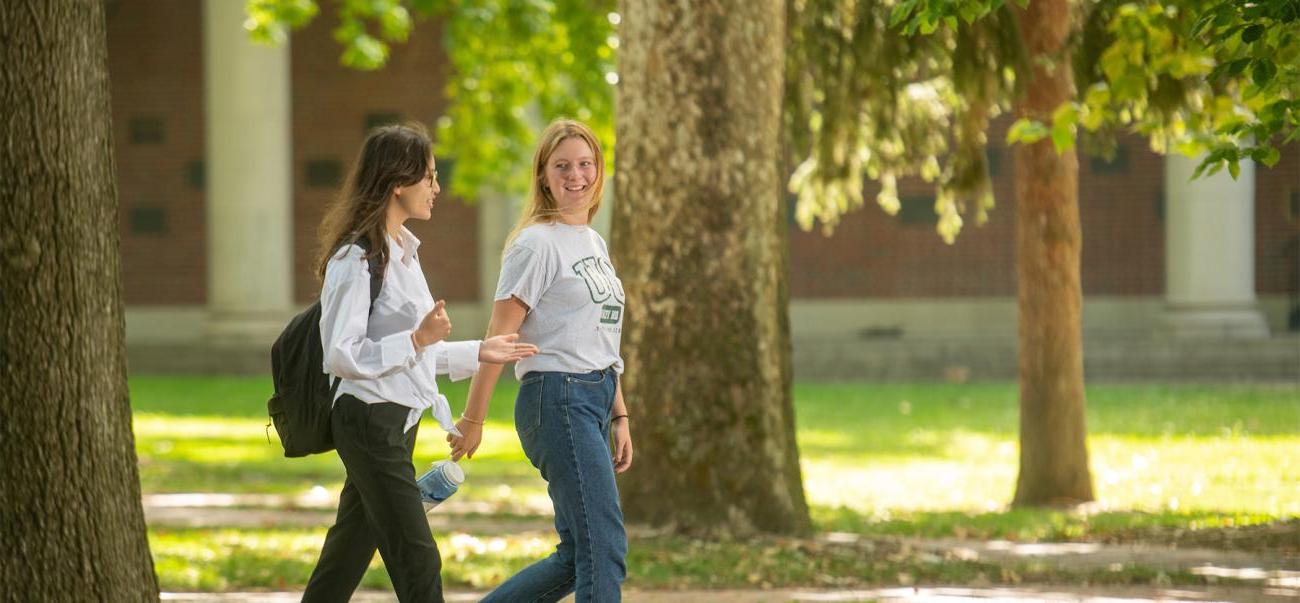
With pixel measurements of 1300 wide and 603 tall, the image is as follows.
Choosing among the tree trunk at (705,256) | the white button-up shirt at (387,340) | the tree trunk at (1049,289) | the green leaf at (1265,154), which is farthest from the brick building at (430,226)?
the white button-up shirt at (387,340)

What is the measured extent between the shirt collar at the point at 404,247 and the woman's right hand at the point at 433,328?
28 centimetres

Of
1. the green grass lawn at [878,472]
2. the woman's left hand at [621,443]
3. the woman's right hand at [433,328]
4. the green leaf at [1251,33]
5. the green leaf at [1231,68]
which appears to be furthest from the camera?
the green grass lawn at [878,472]

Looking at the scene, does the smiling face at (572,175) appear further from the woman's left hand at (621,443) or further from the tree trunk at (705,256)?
the tree trunk at (705,256)

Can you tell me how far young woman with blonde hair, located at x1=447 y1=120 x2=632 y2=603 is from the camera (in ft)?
18.4

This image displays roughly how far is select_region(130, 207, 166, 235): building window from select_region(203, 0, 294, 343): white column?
163 inches

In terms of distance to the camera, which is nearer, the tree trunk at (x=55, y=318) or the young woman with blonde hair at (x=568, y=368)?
the tree trunk at (x=55, y=318)

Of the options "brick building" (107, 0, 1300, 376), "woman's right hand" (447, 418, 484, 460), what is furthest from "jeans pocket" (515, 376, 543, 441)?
"brick building" (107, 0, 1300, 376)

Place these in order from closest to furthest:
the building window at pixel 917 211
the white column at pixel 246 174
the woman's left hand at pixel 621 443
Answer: the woman's left hand at pixel 621 443 → the white column at pixel 246 174 → the building window at pixel 917 211

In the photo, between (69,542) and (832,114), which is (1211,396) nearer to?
(832,114)

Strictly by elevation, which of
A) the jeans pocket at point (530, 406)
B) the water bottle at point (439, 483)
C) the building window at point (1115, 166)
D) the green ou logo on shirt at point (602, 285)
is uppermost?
the building window at point (1115, 166)

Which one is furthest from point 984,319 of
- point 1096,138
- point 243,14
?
point 1096,138

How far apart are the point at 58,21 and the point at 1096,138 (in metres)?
9.24

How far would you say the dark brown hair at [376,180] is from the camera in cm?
548

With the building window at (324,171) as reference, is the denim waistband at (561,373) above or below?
below
